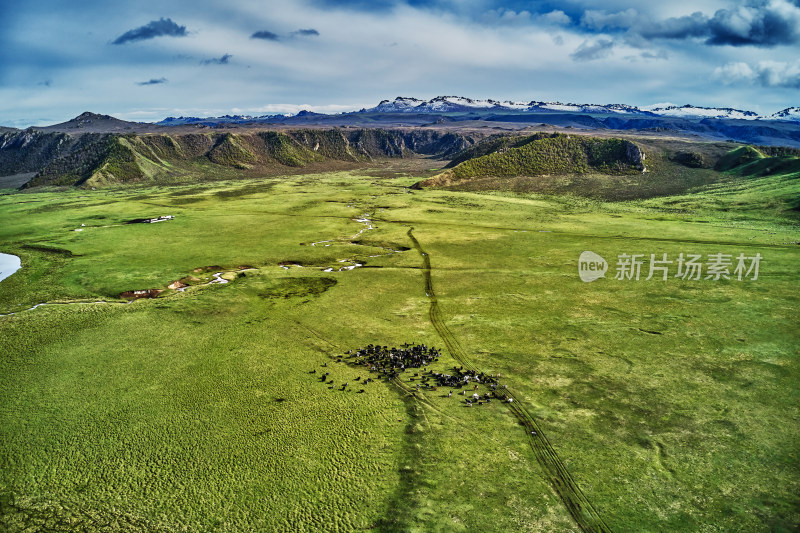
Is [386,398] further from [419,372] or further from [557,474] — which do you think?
[557,474]

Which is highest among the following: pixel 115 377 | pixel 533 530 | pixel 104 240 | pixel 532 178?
pixel 532 178

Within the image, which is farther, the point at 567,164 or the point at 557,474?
the point at 567,164

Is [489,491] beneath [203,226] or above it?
beneath

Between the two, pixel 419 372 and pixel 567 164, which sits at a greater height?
pixel 567 164

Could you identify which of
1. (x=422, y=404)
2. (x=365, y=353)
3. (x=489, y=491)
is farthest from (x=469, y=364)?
(x=489, y=491)

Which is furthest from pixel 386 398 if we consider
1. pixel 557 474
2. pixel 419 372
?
pixel 557 474

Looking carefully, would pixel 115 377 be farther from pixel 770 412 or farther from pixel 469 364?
pixel 770 412

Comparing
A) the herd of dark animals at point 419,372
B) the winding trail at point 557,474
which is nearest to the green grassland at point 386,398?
the winding trail at point 557,474
